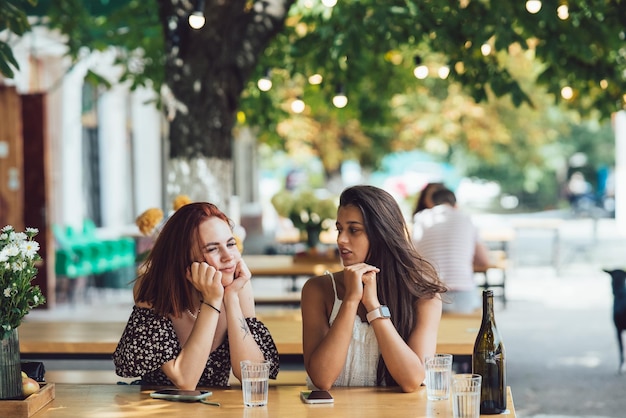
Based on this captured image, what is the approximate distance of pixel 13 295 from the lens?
342 centimetres

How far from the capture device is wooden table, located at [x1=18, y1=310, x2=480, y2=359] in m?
5.26

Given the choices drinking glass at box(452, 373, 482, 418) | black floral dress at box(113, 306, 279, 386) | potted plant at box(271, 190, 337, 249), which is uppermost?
potted plant at box(271, 190, 337, 249)

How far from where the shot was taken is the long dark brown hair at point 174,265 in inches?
153

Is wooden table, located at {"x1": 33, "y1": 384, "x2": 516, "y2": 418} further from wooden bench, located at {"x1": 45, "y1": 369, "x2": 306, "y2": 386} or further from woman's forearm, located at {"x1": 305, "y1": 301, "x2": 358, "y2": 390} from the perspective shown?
wooden bench, located at {"x1": 45, "y1": 369, "x2": 306, "y2": 386}

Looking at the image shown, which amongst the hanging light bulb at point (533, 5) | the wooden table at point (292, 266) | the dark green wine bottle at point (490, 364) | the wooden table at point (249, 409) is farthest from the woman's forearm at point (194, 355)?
the wooden table at point (292, 266)

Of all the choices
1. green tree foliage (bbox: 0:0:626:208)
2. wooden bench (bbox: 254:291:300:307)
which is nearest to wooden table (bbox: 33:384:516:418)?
green tree foliage (bbox: 0:0:626:208)

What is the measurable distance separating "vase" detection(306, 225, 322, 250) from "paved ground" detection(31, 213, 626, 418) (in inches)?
89.1

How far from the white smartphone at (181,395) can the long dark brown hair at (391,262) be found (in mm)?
721

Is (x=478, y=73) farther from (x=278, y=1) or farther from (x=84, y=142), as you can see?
(x=84, y=142)

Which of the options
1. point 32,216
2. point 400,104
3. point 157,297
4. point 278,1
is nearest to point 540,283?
point 400,104

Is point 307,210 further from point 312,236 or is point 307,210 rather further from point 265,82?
point 265,82

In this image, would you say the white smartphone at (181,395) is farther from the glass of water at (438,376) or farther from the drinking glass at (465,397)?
the drinking glass at (465,397)

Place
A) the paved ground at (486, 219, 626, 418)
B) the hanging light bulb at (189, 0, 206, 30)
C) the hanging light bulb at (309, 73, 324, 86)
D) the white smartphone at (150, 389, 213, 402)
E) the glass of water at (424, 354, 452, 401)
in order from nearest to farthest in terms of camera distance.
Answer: the glass of water at (424, 354, 452, 401), the white smartphone at (150, 389, 213, 402), the hanging light bulb at (189, 0, 206, 30), the paved ground at (486, 219, 626, 418), the hanging light bulb at (309, 73, 324, 86)

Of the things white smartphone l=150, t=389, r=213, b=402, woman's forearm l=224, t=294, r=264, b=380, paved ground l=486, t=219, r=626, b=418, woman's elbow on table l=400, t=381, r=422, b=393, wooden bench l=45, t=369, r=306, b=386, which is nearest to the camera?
white smartphone l=150, t=389, r=213, b=402
